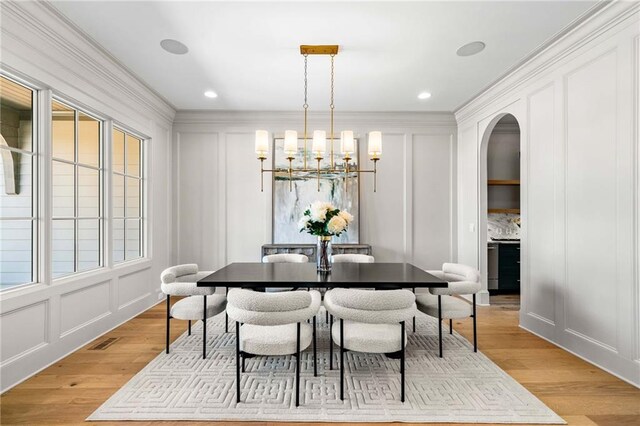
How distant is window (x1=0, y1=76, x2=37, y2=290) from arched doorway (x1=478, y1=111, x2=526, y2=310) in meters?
5.21

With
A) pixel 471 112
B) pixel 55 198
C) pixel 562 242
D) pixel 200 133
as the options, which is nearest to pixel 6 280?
pixel 55 198

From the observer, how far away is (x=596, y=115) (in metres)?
2.59

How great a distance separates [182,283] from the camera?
280 cm

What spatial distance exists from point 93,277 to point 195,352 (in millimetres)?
1304

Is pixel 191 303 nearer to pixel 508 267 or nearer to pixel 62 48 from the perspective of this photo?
pixel 62 48

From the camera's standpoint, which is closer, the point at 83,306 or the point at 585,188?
the point at 585,188

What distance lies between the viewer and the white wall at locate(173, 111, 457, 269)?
4.95 metres

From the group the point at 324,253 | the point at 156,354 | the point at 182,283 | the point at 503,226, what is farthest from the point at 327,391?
the point at 503,226

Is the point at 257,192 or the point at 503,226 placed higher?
the point at 257,192

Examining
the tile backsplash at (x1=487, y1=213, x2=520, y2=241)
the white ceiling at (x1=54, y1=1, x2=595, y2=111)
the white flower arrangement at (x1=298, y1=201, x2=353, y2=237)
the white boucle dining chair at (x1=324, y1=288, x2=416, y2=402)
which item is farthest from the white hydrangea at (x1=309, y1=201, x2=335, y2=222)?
the tile backsplash at (x1=487, y1=213, x2=520, y2=241)

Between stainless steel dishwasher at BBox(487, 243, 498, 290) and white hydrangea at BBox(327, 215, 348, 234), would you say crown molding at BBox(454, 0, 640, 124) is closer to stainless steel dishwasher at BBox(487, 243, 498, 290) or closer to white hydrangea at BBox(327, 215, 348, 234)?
stainless steel dishwasher at BBox(487, 243, 498, 290)

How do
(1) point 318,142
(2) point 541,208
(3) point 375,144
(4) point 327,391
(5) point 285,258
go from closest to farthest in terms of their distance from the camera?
(4) point 327,391, (1) point 318,142, (3) point 375,144, (2) point 541,208, (5) point 285,258

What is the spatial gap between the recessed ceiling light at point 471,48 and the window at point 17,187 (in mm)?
3803

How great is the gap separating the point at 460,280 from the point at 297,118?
3312mm
